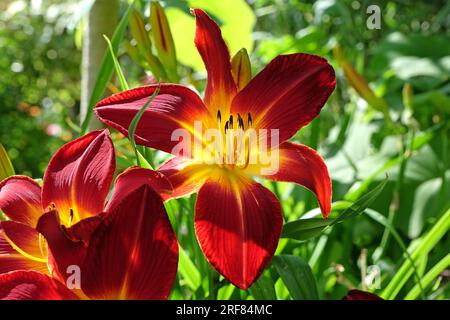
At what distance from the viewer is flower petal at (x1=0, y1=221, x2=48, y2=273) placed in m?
0.36

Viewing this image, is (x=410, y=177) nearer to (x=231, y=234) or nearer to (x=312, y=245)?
(x=312, y=245)

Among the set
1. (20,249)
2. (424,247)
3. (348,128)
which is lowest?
(348,128)

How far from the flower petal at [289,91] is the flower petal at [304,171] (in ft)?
0.05

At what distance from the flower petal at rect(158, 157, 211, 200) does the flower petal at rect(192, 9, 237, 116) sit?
52 millimetres

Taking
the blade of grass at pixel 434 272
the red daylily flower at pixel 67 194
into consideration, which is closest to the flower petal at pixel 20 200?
the red daylily flower at pixel 67 194

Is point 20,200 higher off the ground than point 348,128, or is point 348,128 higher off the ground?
point 20,200

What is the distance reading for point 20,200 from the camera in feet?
1.24

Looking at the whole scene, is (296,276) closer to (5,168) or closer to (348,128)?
(5,168)

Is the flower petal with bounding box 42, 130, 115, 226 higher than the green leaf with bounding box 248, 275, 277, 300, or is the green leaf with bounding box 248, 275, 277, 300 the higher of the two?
the flower petal with bounding box 42, 130, 115, 226

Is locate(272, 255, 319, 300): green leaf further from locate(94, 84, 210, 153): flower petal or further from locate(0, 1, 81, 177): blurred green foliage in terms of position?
locate(0, 1, 81, 177): blurred green foliage

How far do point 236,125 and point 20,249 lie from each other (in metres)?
0.15

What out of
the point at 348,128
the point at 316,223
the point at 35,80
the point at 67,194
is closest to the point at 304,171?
the point at 316,223

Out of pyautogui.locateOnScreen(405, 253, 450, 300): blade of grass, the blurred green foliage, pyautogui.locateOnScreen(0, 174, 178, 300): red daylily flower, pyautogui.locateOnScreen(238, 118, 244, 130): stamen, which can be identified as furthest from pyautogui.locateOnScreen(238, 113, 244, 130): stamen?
the blurred green foliage
